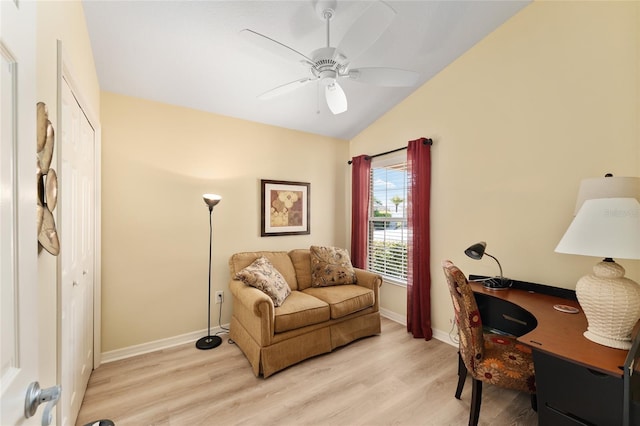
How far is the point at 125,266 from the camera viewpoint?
2605mm

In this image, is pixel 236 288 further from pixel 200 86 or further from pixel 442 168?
pixel 442 168

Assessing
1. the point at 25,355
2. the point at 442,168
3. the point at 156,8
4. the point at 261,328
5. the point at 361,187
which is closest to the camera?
the point at 25,355

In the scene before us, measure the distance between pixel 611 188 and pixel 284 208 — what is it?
2.96 meters

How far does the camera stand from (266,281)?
2613 mm

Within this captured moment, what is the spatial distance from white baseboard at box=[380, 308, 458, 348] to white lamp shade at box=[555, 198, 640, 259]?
1933 millimetres

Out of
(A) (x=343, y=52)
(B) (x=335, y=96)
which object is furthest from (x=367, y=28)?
(B) (x=335, y=96)

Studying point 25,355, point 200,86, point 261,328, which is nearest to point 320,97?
point 200,86

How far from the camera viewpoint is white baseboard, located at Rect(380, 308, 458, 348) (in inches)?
114

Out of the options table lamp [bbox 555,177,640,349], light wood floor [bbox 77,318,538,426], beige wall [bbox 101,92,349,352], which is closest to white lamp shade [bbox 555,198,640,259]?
table lamp [bbox 555,177,640,349]

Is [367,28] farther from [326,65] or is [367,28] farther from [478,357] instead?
[478,357]

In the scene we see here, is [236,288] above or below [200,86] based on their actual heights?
below

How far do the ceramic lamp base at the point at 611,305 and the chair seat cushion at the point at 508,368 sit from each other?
419 mm

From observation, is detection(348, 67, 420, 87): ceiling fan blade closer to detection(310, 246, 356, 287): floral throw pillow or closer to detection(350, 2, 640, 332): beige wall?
detection(350, 2, 640, 332): beige wall

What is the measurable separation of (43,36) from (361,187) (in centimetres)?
327
